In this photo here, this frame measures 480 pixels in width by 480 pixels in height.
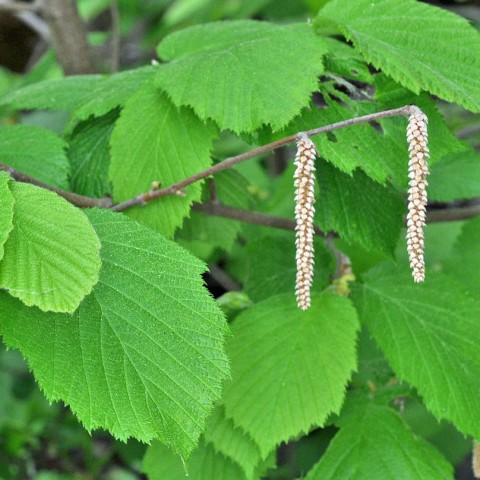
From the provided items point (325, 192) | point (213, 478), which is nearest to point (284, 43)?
point (325, 192)

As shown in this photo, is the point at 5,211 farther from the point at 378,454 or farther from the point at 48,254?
the point at 378,454

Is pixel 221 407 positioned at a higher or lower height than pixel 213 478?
higher

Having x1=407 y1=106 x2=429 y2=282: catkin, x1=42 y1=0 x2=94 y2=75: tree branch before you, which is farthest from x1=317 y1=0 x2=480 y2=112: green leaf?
x1=42 y1=0 x2=94 y2=75: tree branch

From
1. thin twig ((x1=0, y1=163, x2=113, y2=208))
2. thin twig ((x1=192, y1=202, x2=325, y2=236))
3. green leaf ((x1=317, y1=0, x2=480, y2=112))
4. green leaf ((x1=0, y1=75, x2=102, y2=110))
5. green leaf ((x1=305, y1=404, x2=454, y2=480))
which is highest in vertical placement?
green leaf ((x1=317, y1=0, x2=480, y2=112))

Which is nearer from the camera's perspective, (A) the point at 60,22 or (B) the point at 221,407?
(B) the point at 221,407

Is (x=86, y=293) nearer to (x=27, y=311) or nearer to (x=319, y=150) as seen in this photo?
(x=27, y=311)

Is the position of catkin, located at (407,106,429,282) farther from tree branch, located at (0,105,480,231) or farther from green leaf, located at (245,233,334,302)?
green leaf, located at (245,233,334,302)

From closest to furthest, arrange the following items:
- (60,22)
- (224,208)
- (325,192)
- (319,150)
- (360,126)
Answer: (319,150) → (360,126) → (325,192) → (224,208) → (60,22)

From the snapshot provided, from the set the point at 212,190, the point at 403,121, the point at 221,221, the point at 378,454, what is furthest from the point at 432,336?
the point at 221,221
